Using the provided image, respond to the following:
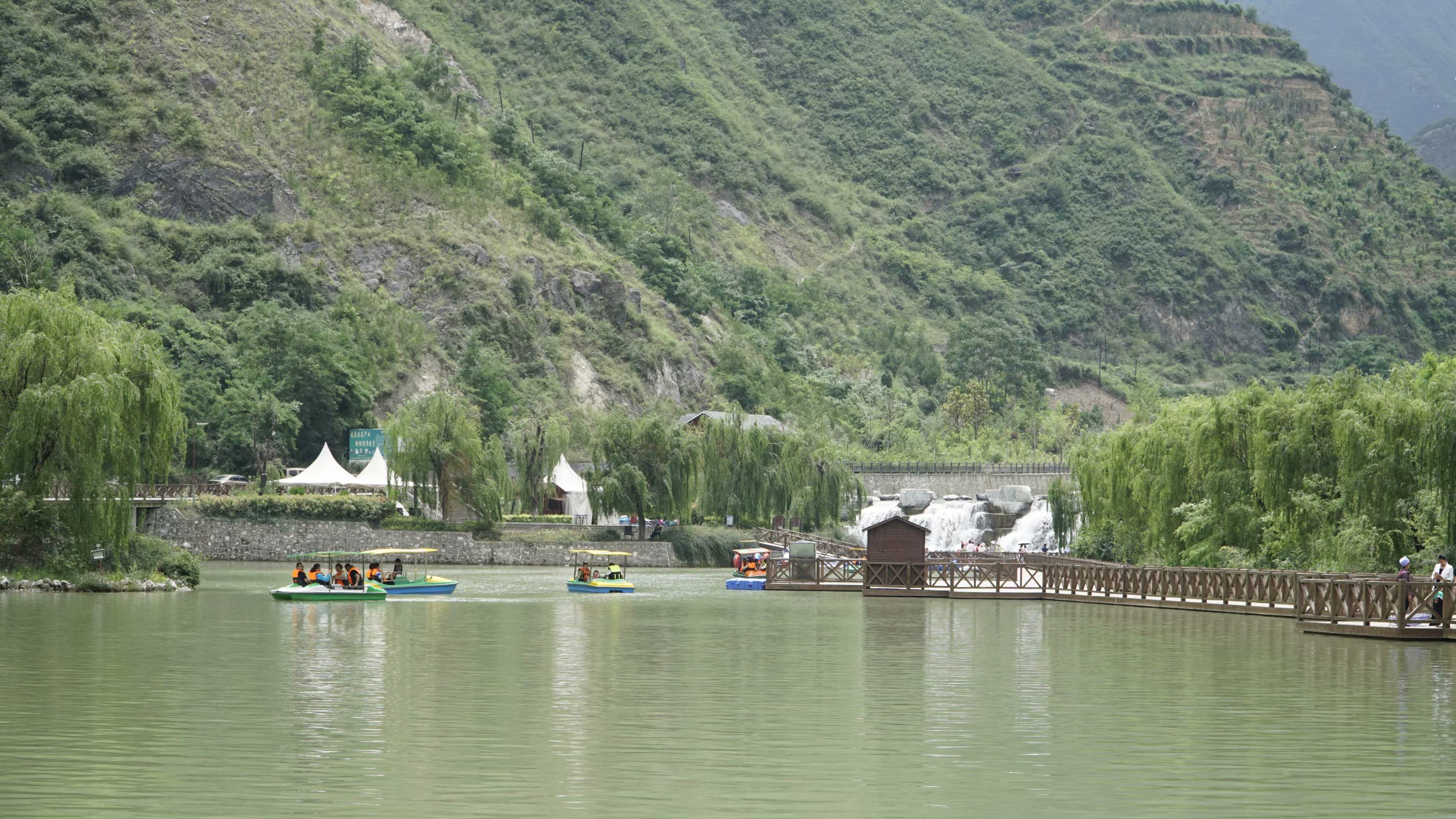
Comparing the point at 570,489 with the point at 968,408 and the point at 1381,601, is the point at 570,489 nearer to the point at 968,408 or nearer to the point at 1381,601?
the point at 1381,601

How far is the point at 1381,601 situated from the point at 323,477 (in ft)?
207

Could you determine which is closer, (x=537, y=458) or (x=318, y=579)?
(x=318, y=579)

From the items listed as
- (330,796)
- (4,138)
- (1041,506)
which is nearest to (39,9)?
(4,138)

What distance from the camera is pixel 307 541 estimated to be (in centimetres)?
8312

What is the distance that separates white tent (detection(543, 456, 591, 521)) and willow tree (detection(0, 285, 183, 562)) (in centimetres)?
4473

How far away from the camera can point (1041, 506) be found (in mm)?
102188

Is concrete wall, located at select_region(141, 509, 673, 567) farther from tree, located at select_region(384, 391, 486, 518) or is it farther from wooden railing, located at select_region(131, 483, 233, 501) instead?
tree, located at select_region(384, 391, 486, 518)

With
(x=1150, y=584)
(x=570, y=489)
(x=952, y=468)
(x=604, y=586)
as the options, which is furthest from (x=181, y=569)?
(x=952, y=468)

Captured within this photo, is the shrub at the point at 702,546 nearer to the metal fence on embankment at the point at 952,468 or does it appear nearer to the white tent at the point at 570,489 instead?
the white tent at the point at 570,489

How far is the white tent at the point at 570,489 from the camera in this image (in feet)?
318

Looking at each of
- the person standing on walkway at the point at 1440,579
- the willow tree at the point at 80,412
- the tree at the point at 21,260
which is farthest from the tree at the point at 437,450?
the person standing on walkway at the point at 1440,579

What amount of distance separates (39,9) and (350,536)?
76200 mm

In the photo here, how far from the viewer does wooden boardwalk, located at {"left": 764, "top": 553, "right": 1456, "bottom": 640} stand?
124 feet

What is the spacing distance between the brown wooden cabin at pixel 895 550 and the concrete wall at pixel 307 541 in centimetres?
2388
